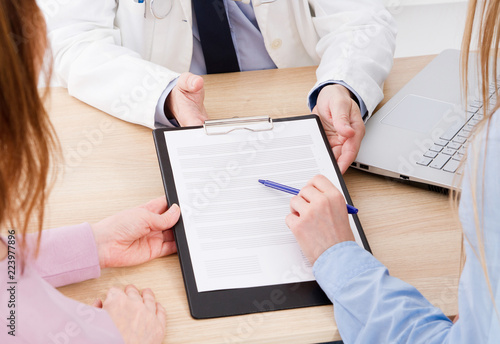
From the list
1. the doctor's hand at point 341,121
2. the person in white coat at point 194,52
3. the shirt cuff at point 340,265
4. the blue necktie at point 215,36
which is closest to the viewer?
the shirt cuff at point 340,265

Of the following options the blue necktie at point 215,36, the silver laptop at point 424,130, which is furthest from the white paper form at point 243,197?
the blue necktie at point 215,36

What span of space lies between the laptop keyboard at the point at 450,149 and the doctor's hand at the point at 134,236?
414mm

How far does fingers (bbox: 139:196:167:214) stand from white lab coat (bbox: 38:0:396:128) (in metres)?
0.23

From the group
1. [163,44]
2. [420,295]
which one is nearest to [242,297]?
[420,295]

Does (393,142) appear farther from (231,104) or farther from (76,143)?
(76,143)

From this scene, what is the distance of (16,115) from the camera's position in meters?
0.52

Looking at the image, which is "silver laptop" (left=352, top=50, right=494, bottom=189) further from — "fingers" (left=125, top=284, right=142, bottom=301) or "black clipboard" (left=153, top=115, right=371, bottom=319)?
"fingers" (left=125, top=284, right=142, bottom=301)

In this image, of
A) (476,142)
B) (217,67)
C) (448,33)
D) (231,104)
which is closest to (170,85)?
(231,104)

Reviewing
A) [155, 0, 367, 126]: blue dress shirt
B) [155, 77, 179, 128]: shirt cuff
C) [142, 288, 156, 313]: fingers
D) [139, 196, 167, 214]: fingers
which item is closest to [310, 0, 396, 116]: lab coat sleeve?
[155, 0, 367, 126]: blue dress shirt

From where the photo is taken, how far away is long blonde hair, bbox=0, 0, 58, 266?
0.49m

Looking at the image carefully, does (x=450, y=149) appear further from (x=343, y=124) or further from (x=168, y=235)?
(x=168, y=235)

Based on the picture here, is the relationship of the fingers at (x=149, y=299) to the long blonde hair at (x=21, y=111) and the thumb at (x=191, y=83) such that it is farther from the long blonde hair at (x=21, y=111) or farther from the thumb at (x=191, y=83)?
the thumb at (x=191, y=83)

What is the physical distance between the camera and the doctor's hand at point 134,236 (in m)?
0.74

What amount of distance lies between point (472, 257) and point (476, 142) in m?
0.11
